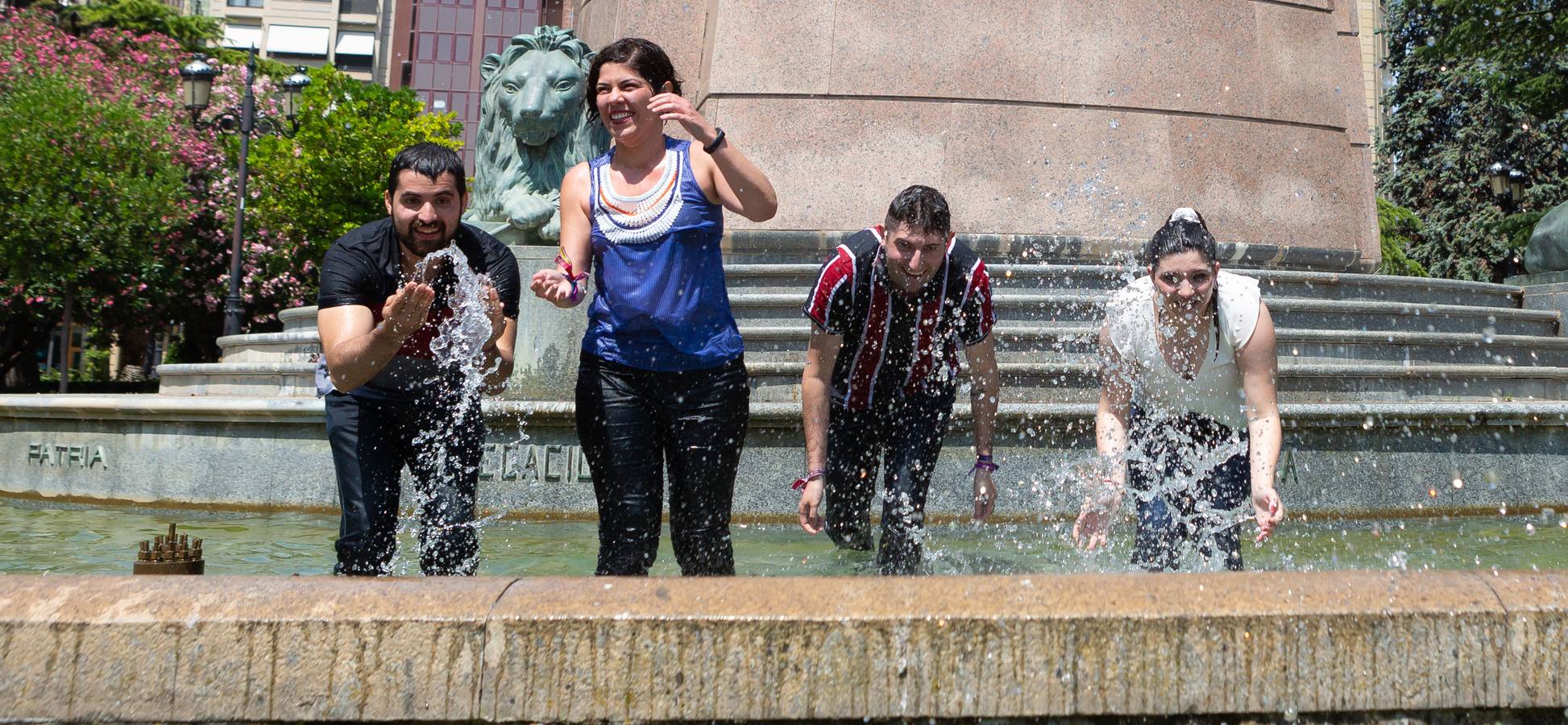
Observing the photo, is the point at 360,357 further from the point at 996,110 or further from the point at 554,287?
the point at 996,110

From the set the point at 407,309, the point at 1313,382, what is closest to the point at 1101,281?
the point at 1313,382

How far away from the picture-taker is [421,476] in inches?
159

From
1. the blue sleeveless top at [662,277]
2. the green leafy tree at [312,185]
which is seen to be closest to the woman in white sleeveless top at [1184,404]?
the blue sleeveless top at [662,277]

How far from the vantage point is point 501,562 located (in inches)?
230

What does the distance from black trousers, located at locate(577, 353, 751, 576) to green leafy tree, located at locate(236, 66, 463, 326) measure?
3180cm

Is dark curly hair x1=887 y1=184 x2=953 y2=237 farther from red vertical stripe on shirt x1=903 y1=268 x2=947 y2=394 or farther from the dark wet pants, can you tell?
the dark wet pants

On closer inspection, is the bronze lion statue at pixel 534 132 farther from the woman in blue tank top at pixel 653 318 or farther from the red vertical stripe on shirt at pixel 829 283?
the woman in blue tank top at pixel 653 318

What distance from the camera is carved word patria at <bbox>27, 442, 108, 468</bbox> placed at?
28.6ft

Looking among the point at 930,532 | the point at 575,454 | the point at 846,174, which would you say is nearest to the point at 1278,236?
the point at 846,174

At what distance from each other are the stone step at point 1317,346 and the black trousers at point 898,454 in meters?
3.35

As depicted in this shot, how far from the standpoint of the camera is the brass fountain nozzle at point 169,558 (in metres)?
4.45

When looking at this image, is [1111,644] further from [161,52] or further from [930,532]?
[161,52]

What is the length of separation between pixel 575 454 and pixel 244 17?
95356mm

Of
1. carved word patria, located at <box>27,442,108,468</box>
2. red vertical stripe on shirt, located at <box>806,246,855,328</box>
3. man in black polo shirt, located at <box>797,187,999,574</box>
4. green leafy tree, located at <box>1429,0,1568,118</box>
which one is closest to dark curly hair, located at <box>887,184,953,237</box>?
man in black polo shirt, located at <box>797,187,999,574</box>
